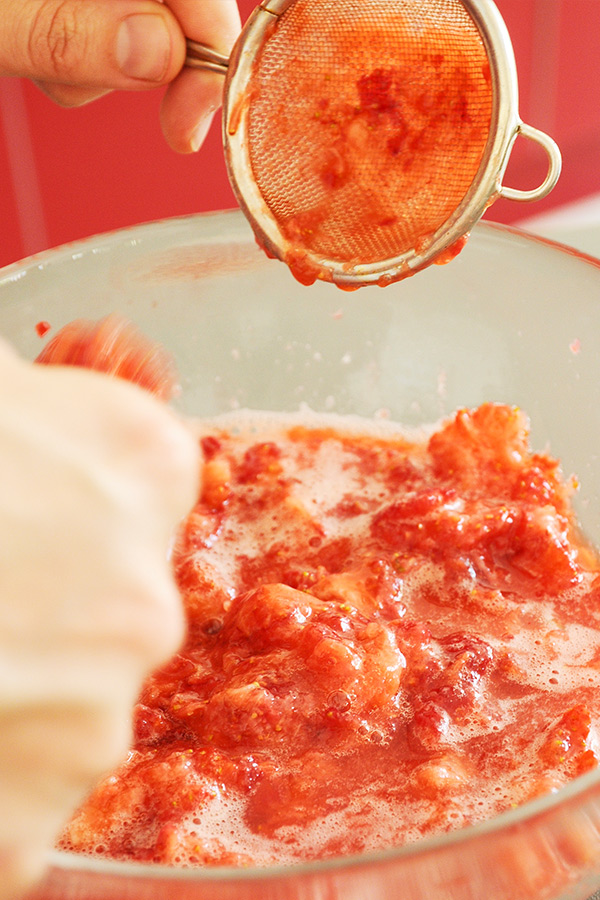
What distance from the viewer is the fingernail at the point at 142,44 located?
3.19ft

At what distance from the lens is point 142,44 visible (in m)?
0.98

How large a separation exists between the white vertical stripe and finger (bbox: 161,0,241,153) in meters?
0.93

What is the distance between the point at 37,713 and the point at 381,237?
76cm

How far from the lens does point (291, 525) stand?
43.8 inches

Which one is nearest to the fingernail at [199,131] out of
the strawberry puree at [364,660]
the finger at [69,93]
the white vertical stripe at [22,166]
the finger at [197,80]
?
the finger at [197,80]

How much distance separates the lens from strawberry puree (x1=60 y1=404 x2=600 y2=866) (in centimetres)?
74

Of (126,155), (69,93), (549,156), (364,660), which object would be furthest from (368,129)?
(126,155)

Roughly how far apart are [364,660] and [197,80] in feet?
2.24

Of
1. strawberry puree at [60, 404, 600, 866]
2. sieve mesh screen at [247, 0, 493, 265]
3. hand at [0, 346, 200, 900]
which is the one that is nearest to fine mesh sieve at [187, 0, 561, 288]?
sieve mesh screen at [247, 0, 493, 265]

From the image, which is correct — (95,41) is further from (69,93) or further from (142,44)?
(69,93)

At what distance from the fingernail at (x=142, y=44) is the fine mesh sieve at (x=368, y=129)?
0.05 metres

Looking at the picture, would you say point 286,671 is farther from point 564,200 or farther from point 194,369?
point 564,200

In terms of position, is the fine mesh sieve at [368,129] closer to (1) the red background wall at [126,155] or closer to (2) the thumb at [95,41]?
(2) the thumb at [95,41]

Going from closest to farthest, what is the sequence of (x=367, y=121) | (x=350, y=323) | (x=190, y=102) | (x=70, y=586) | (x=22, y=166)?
(x=70, y=586), (x=367, y=121), (x=190, y=102), (x=350, y=323), (x=22, y=166)
